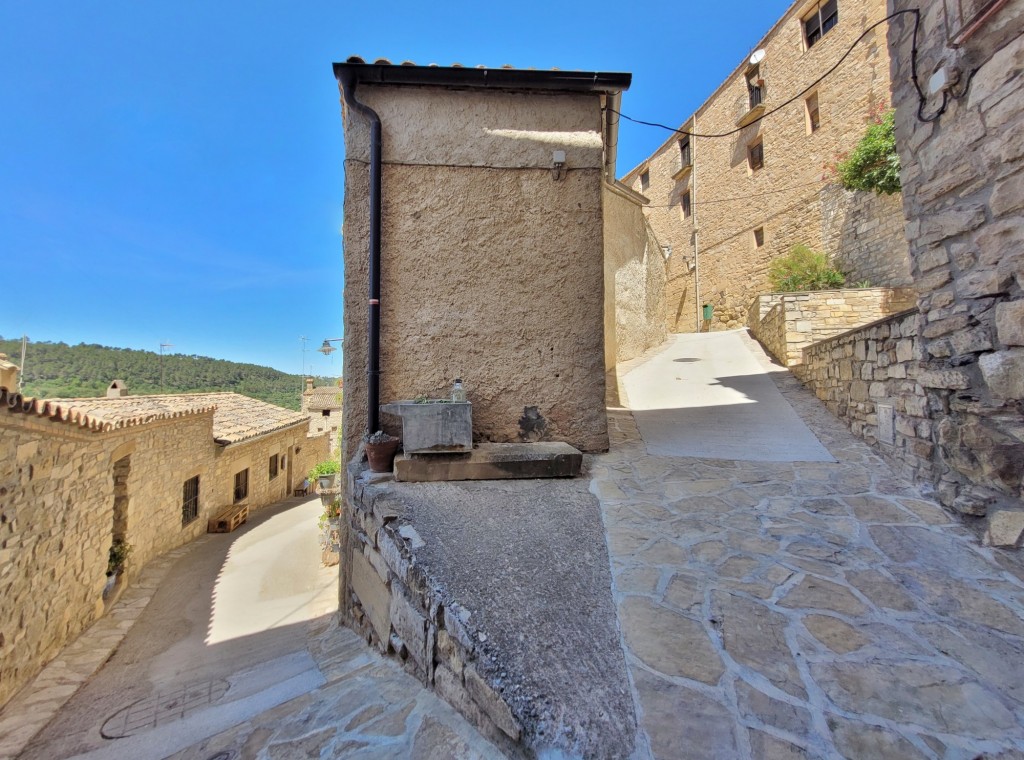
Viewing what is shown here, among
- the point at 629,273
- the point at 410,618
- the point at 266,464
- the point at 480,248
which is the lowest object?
the point at 266,464

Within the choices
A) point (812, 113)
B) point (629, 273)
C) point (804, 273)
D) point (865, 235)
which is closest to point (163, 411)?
point (629, 273)

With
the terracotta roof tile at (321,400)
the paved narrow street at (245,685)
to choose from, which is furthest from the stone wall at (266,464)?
the terracotta roof tile at (321,400)

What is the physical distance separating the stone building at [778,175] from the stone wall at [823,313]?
4021 mm

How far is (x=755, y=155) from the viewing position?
1697 cm

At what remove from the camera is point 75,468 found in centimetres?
573

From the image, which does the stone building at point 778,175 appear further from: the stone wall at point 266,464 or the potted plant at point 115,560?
the stone wall at point 266,464

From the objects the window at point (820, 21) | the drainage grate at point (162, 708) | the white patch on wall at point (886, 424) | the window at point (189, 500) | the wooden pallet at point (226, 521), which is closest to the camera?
the drainage grate at point (162, 708)

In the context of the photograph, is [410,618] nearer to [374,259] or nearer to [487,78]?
[374,259]

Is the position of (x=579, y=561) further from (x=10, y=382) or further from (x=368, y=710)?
(x=10, y=382)

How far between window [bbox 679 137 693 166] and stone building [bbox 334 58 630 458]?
19.5m

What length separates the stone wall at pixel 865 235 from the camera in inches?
440

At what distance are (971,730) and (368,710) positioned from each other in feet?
7.15

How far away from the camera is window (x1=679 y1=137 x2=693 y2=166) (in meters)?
20.1

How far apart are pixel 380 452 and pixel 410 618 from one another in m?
1.61
